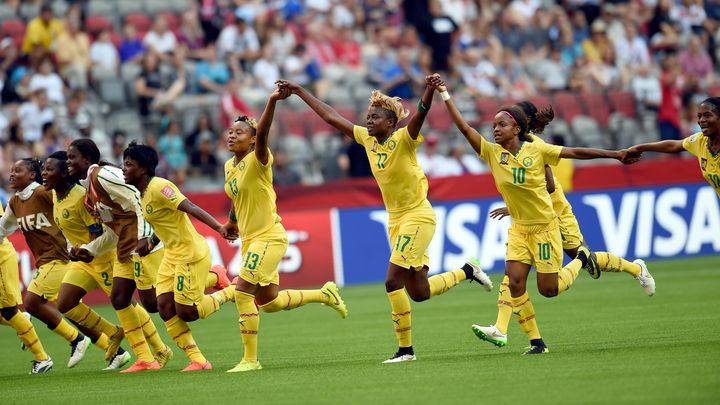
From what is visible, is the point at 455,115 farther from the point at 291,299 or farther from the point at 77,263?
the point at 77,263

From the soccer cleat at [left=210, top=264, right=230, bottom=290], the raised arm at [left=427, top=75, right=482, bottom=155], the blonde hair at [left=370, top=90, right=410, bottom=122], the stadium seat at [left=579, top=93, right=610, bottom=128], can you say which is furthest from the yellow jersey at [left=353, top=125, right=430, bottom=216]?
the stadium seat at [left=579, top=93, right=610, bottom=128]

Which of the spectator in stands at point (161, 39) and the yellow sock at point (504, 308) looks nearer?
the yellow sock at point (504, 308)

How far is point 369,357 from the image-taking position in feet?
41.4

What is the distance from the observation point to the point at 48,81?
24094mm

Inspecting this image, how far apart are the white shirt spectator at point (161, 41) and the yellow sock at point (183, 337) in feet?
46.3

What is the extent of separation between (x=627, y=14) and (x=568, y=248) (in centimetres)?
1845

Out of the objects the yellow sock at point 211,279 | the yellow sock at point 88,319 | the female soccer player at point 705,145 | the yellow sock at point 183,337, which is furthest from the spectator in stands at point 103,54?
the female soccer player at point 705,145

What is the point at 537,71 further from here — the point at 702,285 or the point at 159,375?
the point at 159,375

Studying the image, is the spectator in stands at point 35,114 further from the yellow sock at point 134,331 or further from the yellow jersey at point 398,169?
the yellow jersey at point 398,169

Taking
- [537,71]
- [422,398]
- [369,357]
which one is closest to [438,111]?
[537,71]

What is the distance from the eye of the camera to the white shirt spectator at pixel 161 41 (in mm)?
25844

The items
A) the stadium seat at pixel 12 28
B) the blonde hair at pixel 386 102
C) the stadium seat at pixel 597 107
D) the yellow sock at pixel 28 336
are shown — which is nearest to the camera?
the blonde hair at pixel 386 102

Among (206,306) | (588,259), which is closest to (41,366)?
(206,306)

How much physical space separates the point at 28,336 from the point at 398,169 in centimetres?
466
